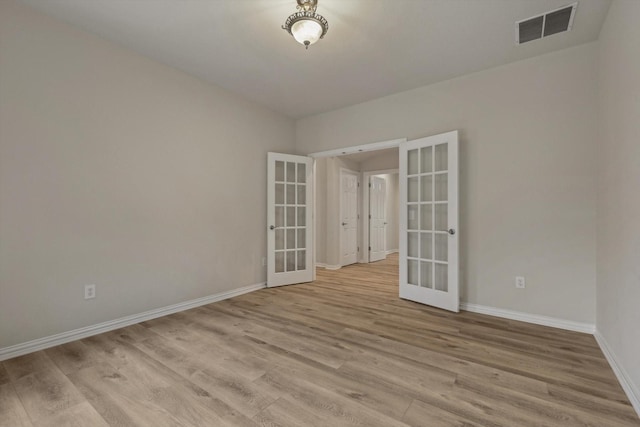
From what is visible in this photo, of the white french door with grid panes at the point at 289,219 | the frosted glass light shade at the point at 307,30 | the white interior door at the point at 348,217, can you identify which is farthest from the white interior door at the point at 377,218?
the frosted glass light shade at the point at 307,30

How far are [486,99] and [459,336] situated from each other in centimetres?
255

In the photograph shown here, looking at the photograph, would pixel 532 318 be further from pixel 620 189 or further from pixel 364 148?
pixel 364 148

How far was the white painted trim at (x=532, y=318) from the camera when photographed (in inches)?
106

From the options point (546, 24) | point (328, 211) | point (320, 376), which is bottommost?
point (320, 376)

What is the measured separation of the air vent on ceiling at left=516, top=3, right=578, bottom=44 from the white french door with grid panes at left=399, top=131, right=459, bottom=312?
1.01m

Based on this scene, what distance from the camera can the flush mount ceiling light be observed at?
7.01ft

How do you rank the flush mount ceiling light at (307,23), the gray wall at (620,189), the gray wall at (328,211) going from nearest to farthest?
the gray wall at (620,189) < the flush mount ceiling light at (307,23) < the gray wall at (328,211)

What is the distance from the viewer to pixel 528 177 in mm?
2955

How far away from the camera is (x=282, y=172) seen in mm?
4527

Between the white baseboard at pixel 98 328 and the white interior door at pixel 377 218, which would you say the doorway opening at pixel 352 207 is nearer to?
the white interior door at pixel 377 218

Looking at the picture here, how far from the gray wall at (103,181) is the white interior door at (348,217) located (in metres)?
2.78

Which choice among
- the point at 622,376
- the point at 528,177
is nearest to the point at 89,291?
the point at 622,376

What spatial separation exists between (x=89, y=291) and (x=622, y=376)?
4.17 meters

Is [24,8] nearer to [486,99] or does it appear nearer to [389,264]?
[486,99]
